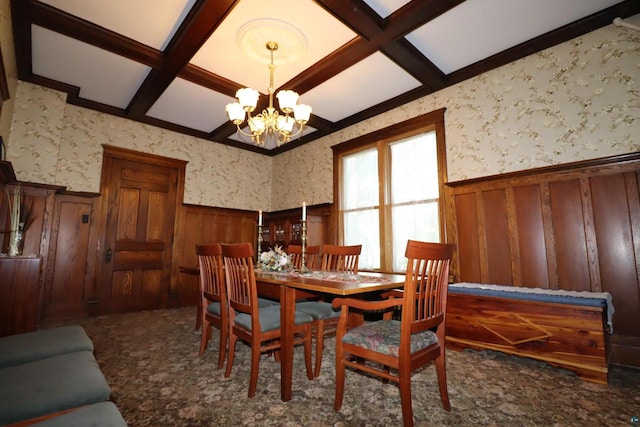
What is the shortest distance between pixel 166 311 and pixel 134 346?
1807 mm

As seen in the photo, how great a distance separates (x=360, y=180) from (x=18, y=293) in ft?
13.0

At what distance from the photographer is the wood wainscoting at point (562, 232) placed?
245 centimetres

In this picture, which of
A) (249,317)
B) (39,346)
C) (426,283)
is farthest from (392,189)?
(39,346)

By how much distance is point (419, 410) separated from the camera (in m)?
1.73

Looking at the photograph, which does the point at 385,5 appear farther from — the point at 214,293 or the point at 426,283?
the point at 214,293

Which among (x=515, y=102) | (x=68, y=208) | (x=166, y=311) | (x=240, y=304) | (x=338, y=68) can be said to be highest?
(x=338, y=68)

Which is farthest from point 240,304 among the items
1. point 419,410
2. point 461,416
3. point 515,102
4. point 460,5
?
point 515,102

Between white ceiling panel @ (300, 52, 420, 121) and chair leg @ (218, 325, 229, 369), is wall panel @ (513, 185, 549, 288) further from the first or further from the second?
chair leg @ (218, 325, 229, 369)

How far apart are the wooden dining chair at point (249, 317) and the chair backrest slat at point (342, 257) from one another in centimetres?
91

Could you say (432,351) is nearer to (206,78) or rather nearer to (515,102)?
(515,102)

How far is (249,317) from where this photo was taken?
2.07m

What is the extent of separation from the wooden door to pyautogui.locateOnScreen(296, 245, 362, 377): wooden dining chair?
3.12 m

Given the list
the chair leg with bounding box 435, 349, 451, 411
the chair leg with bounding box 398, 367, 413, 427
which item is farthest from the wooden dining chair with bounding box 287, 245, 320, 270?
the chair leg with bounding box 398, 367, 413, 427

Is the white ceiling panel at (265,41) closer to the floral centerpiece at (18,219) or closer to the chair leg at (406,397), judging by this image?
the floral centerpiece at (18,219)
